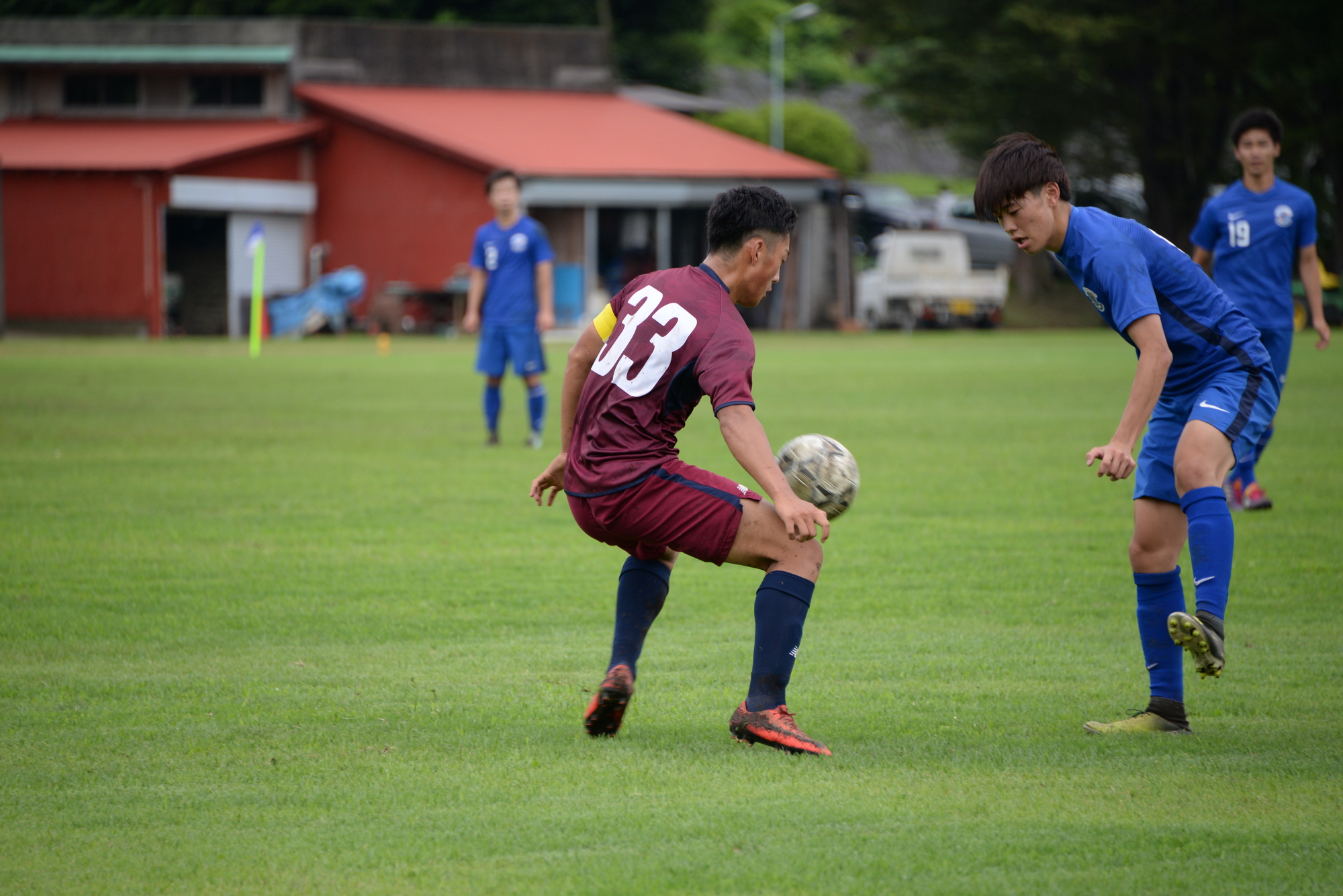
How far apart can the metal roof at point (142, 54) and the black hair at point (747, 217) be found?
35164 millimetres

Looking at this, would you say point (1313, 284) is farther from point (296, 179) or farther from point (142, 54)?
point (142, 54)

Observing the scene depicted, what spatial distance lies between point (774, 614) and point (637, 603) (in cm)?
54

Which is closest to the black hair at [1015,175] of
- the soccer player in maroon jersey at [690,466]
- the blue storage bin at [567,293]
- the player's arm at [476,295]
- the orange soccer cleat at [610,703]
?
the soccer player in maroon jersey at [690,466]

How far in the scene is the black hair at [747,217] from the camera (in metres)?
4.58

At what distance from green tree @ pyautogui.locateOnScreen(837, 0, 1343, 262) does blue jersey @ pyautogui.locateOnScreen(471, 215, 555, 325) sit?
2405cm

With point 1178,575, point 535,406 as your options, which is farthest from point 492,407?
point 1178,575

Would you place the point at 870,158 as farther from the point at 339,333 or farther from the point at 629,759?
the point at 629,759

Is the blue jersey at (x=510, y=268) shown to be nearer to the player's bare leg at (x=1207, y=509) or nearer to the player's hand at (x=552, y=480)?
the player's hand at (x=552, y=480)

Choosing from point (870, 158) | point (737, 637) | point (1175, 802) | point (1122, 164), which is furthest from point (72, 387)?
point (870, 158)

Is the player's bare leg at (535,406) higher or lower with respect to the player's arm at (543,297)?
lower

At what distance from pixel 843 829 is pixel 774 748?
0.76m

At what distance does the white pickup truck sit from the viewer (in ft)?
123

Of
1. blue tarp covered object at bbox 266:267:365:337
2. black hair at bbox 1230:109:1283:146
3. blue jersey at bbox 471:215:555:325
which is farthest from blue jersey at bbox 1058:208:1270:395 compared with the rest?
blue tarp covered object at bbox 266:267:365:337

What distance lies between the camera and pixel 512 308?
1348 centimetres
